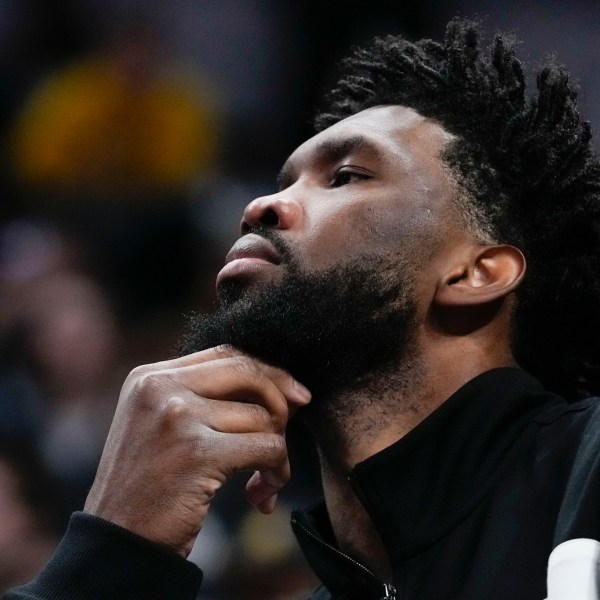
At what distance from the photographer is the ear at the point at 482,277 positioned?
6.19ft

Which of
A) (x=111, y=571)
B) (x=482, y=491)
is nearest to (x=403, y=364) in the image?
(x=482, y=491)

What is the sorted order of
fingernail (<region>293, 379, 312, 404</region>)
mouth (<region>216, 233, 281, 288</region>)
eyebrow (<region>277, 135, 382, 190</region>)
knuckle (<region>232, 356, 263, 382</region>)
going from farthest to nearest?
eyebrow (<region>277, 135, 382, 190</region>), mouth (<region>216, 233, 281, 288</region>), fingernail (<region>293, 379, 312, 404</region>), knuckle (<region>232, 356, 263, 382</region>)

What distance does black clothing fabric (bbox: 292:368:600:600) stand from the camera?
1402 millimetres

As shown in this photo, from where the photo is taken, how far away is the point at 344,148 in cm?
205

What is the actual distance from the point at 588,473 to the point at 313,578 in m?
2.05

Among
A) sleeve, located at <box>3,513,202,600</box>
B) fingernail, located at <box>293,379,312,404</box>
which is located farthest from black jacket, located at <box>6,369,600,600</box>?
fingernail, located at <box>293,379,312,404</box>

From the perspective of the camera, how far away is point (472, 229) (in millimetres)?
1991

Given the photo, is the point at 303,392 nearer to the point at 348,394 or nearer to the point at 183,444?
the point at 348,394

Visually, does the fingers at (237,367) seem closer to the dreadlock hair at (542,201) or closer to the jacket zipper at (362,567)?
the jacket zipper at (362,567)

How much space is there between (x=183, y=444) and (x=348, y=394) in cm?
49

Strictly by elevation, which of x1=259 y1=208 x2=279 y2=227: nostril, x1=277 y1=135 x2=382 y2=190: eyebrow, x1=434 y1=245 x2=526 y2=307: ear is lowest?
x1=434 y1=245 x2=526 y2=307: ear

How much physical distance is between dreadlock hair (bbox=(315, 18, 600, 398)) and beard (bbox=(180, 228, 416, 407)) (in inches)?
12.5

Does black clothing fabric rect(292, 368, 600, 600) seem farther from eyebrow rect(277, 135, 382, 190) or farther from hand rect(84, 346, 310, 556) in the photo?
eyebrow rect(277, 135, 382, 190)

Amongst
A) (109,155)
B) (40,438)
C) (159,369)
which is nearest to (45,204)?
(109,155)
